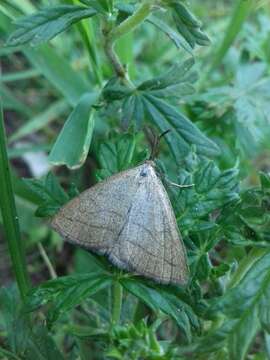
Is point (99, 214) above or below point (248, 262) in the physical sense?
above

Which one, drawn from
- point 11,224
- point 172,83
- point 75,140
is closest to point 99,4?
point 172,83

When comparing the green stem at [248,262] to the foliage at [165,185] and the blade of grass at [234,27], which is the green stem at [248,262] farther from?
the blade of grass at [234,27]

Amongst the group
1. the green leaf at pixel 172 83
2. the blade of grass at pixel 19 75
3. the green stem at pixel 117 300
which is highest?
the blade of grass at pixel 19 75

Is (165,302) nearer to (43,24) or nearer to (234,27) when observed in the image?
(43,24)

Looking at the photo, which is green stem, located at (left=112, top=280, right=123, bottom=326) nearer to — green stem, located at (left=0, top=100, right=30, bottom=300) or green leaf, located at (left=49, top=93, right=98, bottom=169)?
green stem, located at (left=0, top=100, right=30, bottom=300)

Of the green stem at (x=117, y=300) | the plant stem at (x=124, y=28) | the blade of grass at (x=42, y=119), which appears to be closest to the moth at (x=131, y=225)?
the green stem at (x=117, y=300)

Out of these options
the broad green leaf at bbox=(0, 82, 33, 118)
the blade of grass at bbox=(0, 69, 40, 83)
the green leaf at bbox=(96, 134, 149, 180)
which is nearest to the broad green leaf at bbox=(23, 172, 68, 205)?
the green leaf at bbox=(96, 134, 149, 180)
